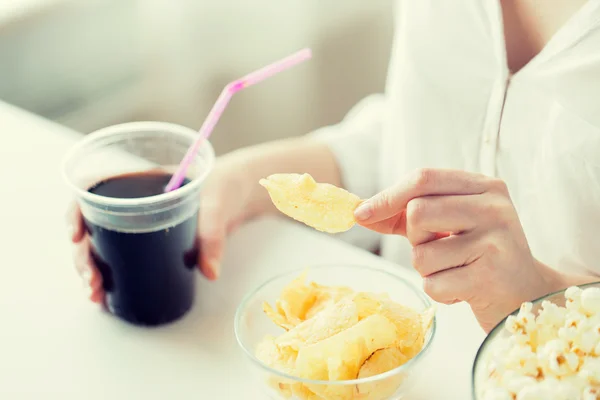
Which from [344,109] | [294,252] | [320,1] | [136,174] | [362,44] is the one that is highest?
[136,174]

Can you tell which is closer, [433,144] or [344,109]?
[433,144]

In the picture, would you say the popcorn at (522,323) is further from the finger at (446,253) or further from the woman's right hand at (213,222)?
the woman's right hand at (213,222)

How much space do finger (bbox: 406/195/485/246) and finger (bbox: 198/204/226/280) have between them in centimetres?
25

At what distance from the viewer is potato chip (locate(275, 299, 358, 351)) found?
612 millimetres

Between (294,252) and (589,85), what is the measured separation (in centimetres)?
38

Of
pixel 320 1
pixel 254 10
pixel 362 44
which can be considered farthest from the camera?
pixel 362 44

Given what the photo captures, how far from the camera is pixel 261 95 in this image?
212 centimetres

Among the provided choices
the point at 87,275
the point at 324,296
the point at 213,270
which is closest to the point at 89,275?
the point at 87,275

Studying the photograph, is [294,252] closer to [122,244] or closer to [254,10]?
[122,244]

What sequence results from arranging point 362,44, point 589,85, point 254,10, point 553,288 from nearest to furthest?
1. point 553,288
2. point 589,85
3. point 254,10
4. point 362,44

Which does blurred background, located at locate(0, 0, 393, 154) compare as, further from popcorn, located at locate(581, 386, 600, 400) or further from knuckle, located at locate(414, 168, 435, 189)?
popcorn, located at locate(581, 386, 600, 400)

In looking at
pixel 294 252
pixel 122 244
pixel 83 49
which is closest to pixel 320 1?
pixel 83 49

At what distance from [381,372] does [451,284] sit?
4.4 inches

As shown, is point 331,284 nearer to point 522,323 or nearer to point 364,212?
point 364,212
